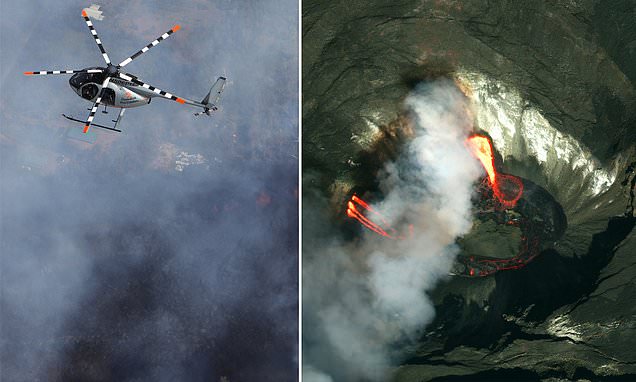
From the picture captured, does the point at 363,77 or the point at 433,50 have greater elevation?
the point at 433,50

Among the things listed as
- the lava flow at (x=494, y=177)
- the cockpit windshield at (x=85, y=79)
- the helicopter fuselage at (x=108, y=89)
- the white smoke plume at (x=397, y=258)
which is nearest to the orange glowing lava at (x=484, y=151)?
the lava flow at (x=494, y=177)

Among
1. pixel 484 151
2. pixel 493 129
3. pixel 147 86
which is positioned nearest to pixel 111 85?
pixel 147 86

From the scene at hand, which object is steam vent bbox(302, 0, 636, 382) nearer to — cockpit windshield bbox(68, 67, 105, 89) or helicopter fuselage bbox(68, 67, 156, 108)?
helicopter fuselage bbox(68, 67, 156, 108)

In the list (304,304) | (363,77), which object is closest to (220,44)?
(363,77)

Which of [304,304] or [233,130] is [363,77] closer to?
[233,130]

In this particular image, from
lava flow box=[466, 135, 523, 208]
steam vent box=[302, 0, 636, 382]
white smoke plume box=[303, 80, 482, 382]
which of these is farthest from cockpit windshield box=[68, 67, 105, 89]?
lava flow box=[466, 135, 523, 208]
